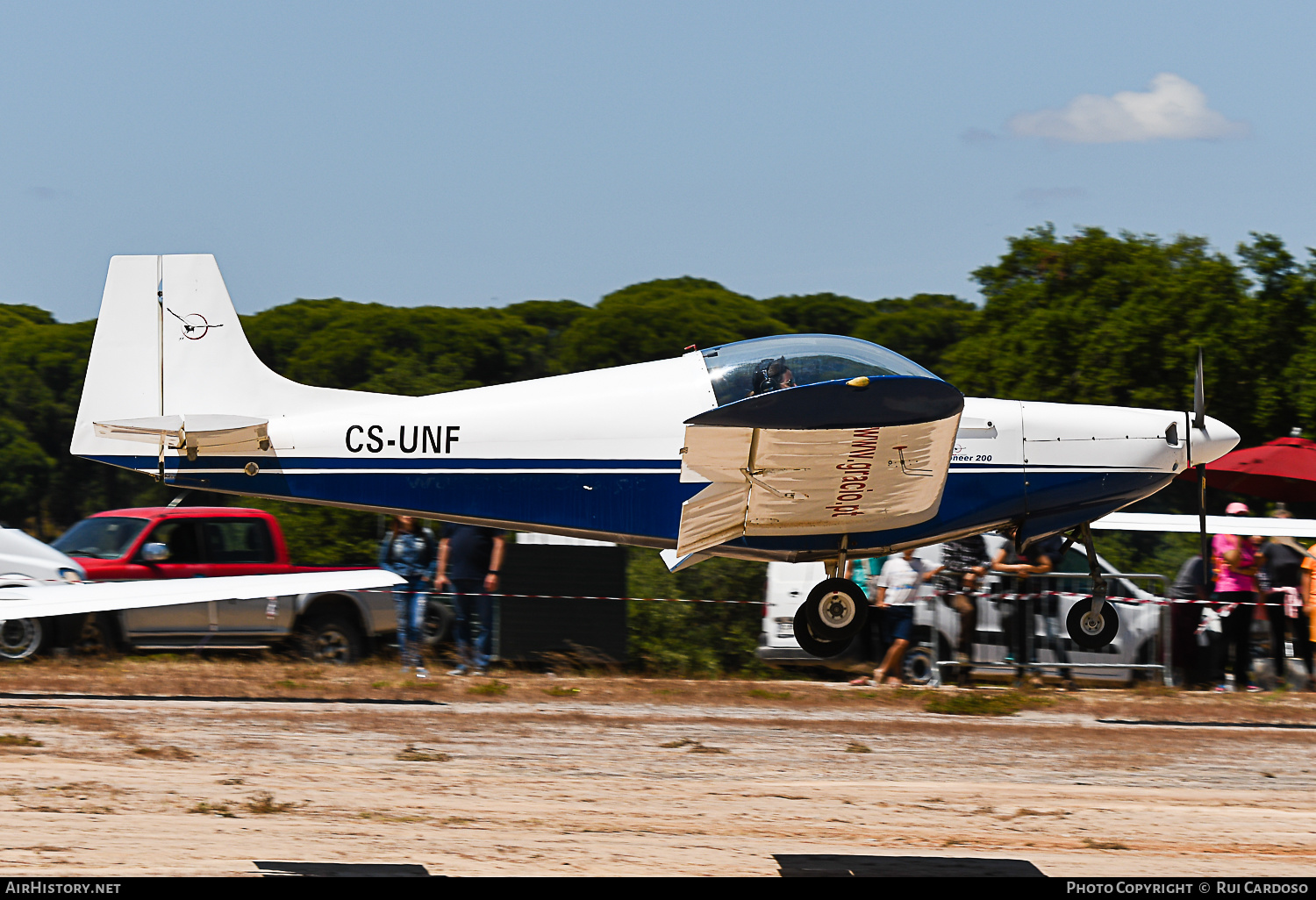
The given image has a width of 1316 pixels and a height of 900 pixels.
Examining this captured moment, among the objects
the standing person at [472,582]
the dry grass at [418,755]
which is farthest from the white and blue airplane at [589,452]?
the standing person at [472,582]

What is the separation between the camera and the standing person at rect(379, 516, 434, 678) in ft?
41.0

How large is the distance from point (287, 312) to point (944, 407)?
34.1m

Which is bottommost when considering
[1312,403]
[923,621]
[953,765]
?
[953,765]

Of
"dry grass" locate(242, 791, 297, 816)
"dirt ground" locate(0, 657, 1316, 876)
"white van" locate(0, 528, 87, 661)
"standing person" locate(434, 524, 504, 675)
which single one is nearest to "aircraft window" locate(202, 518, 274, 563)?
"dirt ground" locate(0, 657, 1316, 876)

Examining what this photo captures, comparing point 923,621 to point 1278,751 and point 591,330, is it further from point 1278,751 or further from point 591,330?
point 591,330

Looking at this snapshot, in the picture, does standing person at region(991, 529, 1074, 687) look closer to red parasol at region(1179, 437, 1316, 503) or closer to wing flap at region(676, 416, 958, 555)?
red parasol at region(1179, 437, 1316, 503)

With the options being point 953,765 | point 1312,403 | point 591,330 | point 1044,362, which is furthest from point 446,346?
point 953,765

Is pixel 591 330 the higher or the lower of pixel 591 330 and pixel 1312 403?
the higher

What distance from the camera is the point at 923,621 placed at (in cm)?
1254

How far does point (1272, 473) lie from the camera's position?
12625 mm

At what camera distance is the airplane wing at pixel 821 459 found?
7848 millimetres

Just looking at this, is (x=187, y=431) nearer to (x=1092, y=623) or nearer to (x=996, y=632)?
(x=1092, y=623)

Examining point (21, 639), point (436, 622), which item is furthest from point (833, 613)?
point (21, 639)

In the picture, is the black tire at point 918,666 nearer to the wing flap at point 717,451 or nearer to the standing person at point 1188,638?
the standing person at point 1188,638
